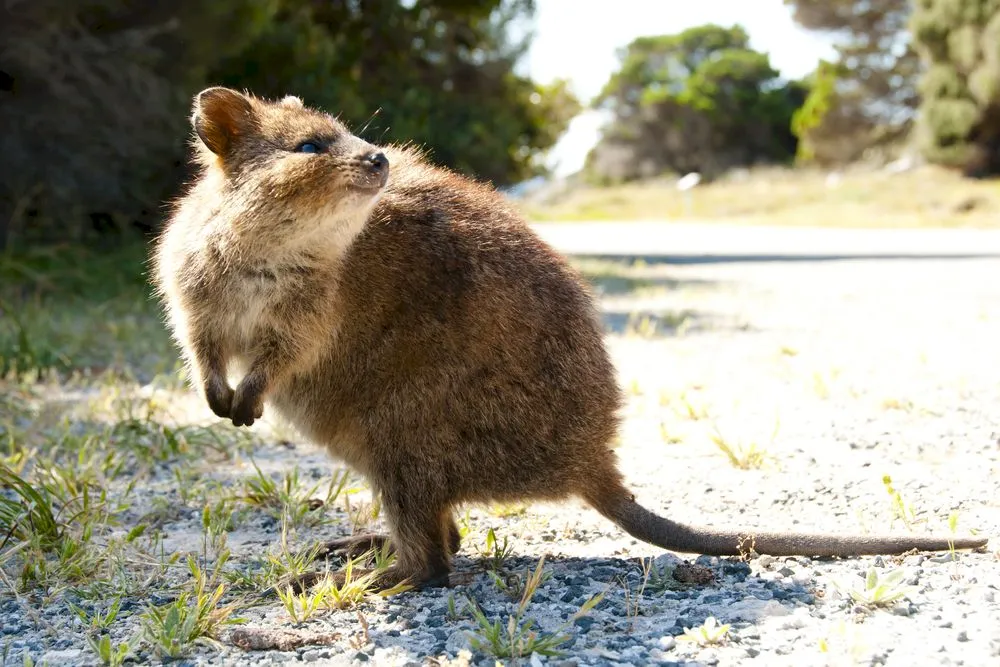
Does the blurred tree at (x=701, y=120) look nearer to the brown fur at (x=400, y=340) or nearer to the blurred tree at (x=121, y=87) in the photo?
the blurred tree at (x=121, y=87)

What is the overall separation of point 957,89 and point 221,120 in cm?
3382

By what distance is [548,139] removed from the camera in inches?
635

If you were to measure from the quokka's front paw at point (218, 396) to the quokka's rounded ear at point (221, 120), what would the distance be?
2.40 feet

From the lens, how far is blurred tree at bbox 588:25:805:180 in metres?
51.9

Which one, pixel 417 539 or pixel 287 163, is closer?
pixel 417 539

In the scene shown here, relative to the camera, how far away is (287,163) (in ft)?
10.2

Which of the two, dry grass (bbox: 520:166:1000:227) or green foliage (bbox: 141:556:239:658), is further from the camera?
dry grass (bbox: 520:166:1000:227)

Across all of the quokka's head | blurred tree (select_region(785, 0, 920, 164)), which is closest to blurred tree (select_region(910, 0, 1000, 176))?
blurred tree (select_region(785, 0, 920, 164))

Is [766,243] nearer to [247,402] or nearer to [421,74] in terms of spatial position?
[421,74]

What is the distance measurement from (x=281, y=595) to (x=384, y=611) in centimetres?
29

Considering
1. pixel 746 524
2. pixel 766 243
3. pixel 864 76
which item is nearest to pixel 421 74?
pixel 766 243

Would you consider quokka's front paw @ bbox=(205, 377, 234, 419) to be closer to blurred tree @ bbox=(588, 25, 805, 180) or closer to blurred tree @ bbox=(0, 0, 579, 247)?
blurred tree @ bbox=(0, 0, 579, 247)

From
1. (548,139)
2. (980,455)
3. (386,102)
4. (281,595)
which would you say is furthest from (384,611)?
(548,139)

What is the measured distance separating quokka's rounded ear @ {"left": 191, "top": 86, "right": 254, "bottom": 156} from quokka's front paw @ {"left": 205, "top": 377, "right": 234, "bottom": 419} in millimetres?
732
